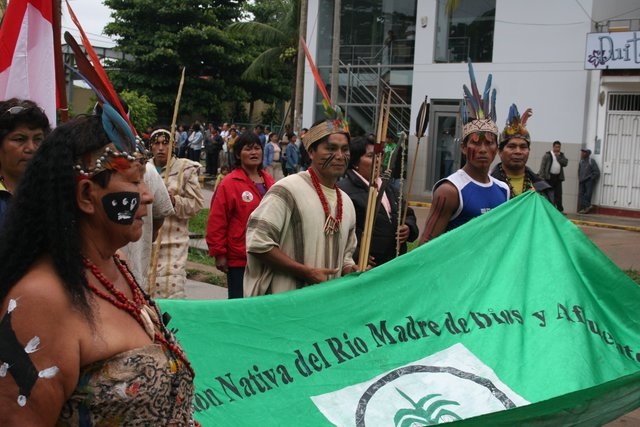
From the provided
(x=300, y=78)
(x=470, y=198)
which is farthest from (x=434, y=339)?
(x=300, y=78)

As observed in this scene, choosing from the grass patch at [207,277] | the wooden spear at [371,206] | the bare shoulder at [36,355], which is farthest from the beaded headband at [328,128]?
the grass patch at [207,277]

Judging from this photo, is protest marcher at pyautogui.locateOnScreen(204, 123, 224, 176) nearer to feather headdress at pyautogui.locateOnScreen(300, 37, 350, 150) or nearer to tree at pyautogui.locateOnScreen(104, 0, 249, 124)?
tree at pyautogui.locateOnScreen(104, 0, 249, 124)

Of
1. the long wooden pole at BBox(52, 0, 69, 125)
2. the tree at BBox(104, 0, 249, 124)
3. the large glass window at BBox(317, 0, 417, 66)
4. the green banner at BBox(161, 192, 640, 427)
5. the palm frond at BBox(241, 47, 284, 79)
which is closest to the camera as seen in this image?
the green banner at BBox(161, 192, 640, 427)

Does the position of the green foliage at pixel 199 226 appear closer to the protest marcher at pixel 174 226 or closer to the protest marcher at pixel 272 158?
the protest marcher at pixel 174 226

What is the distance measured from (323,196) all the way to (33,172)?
2619 millimetres

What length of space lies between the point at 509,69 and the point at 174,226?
15.7m

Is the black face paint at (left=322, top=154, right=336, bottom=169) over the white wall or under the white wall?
under

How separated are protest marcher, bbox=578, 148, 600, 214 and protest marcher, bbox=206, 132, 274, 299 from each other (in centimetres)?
1422

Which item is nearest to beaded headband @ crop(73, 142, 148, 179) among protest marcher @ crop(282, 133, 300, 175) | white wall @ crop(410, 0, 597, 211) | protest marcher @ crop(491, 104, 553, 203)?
protest marcher @ crop(491, 104, 553, 203)

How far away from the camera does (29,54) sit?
416 cm

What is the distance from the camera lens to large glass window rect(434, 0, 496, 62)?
850 inches

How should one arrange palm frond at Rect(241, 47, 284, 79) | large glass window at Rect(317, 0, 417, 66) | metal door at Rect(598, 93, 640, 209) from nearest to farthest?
metal door at Rect(598, 93, 640, 209), large glass window at Rect(317, 0, 417, 66), palm frond at Rect(241, 47, 284, 79)

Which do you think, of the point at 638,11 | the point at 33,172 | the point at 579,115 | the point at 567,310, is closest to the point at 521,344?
the point at 567,310

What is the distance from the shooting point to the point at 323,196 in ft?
15.3
